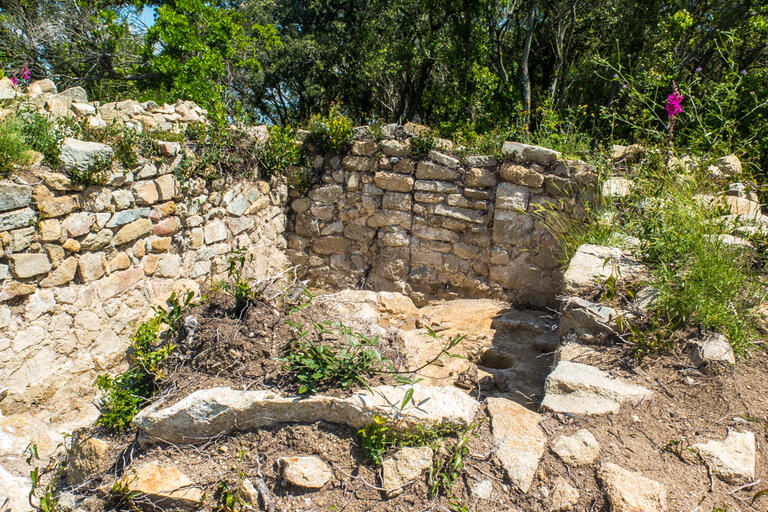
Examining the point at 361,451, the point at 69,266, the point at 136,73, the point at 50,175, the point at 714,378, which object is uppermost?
the point at 136,73

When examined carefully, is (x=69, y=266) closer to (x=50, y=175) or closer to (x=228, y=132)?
(x=50, y=175)

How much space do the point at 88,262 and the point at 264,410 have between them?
224 cm

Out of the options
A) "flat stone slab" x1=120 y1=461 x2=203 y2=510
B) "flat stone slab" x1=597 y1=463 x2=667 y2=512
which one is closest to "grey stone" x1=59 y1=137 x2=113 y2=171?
"flat stone slab" x1=120 y1=461 x2=203 y2=510

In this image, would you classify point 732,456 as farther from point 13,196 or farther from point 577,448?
point 13,196

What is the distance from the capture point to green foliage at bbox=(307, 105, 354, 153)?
5586mm

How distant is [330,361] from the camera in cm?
259

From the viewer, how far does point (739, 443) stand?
7.44 ft

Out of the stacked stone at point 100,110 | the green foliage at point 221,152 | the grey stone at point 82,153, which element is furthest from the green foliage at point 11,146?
the green foliage at point 221,152

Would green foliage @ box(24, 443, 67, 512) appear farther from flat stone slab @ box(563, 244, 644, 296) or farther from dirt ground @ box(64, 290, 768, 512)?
flat stone slab @ box(563, 244, 644, 296)

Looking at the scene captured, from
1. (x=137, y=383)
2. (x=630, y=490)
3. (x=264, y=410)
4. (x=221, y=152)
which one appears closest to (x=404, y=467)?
(x=264, y=410)

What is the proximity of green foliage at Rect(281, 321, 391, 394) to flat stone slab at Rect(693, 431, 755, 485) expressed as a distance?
1565mm

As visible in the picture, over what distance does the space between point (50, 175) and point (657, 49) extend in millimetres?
7830

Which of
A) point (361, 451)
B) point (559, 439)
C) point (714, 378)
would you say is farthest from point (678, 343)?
point (361, 451)

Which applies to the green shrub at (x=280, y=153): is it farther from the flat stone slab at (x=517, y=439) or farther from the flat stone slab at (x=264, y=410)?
the flat stone slab at (x=517, y=439)
